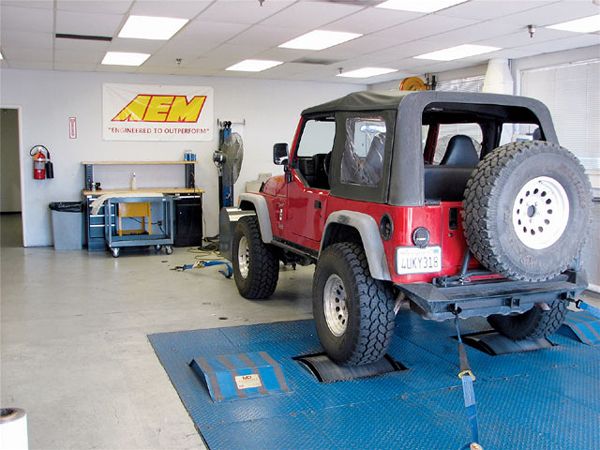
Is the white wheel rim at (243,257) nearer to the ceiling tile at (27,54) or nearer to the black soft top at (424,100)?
the black soft top at (424,100)

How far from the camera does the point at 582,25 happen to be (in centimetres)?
618

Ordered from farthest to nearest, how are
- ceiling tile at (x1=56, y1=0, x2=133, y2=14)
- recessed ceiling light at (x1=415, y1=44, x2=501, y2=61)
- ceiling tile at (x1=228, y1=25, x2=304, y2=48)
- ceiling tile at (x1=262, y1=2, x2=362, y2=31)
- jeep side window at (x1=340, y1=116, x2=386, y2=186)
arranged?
recessed ceiling light at (x1=415, y1=44, x2=501, y2=61) → ceiling tile at (x1=228, y1=25, x2=304, y2=48) → ceiling tile at (x1=262, y1=2, x2=362, y2=31) → ceiling tile at (x1=56, y1=0, x2=133, y2=14) → jeep side window at (x1=340, y1=116, x2=386, y2=186)

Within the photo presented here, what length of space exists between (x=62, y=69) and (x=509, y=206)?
8.01 metres

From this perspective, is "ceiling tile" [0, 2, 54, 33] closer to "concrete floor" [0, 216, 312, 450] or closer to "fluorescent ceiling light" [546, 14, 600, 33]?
"concrete floor" [0, 216, 312, 450]

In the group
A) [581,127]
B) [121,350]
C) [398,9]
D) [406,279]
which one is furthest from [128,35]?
[581,127]

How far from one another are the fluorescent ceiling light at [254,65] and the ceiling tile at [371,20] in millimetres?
2470

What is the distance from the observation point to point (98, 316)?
5789 millimetres

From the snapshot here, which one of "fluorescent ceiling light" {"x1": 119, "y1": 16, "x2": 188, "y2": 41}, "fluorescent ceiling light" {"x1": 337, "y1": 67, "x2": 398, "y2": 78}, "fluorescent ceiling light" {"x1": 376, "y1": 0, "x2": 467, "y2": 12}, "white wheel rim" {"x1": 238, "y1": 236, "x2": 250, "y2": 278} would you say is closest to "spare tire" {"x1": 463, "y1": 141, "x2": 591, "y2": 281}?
"fluorescent ceiling light" {"x1": 376, "y1": 0, "x2": 467, "y2": 12}

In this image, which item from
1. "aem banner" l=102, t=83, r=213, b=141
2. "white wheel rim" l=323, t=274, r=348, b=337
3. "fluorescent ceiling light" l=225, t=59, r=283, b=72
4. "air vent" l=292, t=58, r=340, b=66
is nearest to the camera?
"white wheel rim" l=323, t=274, r=348, b=337

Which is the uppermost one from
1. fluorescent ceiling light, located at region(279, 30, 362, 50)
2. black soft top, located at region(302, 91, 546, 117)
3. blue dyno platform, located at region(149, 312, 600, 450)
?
fluorescent ceiling light, located at region(279, 30, 362, 50)

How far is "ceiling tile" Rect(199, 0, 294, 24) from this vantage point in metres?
5.29

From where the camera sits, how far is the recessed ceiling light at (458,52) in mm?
7548

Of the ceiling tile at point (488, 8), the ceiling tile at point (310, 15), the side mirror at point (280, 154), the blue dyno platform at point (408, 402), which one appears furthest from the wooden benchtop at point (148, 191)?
the ceiling tile at point (488, 8)

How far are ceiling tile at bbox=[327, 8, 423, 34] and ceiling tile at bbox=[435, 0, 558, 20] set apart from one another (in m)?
0.35
